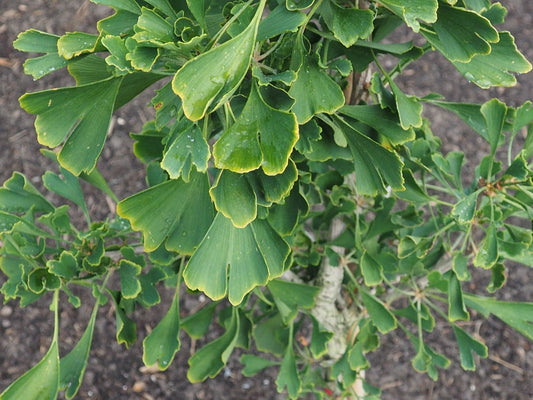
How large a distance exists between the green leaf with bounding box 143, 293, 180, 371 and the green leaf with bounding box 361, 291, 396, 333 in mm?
409

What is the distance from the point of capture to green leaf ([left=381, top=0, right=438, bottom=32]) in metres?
0.71

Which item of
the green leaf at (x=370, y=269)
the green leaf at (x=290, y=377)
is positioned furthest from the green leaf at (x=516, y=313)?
the green leaf at (x=290, y=377)

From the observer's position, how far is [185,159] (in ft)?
2.49

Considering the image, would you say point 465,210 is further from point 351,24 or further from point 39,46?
point 39,46

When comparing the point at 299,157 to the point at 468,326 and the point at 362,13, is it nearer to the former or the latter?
the point at 362,13

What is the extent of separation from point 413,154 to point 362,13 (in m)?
0.43

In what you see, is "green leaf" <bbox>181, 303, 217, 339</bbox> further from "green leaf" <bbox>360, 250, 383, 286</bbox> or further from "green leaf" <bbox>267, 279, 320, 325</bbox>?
"green leaf" <bbox>360, 250, 383, 286</bbox>

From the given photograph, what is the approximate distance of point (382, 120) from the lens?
94 cm

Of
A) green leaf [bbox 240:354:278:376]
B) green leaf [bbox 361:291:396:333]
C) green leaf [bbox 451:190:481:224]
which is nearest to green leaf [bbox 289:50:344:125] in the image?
green leaf [bbox 451:190:481:224]

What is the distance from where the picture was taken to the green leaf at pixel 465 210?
97cm

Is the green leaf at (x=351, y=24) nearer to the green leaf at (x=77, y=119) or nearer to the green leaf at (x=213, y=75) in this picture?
the green leaf at (x=213, y=75)

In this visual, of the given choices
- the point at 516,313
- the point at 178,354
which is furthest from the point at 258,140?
the point at 178,354

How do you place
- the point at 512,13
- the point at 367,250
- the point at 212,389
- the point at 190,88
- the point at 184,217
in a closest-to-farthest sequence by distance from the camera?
the point at 190,88 < the point at 184,217 < the point at 367,250 < the point at 212,389 < the point at 512,13

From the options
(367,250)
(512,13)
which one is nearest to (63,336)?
(367,250)
